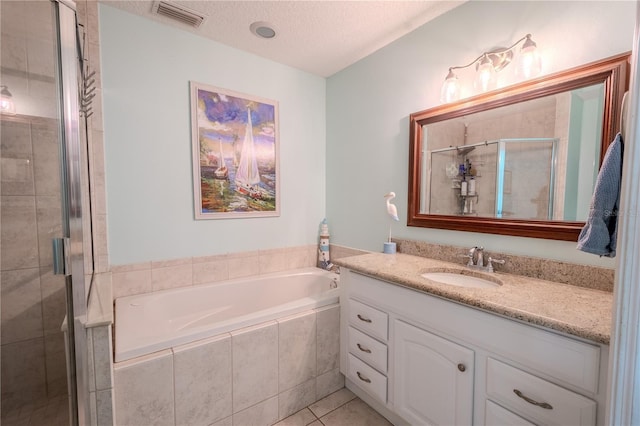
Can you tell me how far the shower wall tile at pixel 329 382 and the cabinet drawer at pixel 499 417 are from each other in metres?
0.96

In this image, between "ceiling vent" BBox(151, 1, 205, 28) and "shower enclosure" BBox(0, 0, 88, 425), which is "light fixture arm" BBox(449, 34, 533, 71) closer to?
"ceiling vent" BBox(151, 1, 205, 28)

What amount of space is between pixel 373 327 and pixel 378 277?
0.30 metres

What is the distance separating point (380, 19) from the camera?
5.81 feet

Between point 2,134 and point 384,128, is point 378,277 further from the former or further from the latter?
point 2,134

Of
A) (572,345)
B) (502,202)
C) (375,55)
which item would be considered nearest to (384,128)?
(375,55)

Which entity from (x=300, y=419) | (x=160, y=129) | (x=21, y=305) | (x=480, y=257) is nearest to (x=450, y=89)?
(x=480, y=257)

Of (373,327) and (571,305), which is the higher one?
(571,305)

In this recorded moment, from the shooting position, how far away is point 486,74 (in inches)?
58.9

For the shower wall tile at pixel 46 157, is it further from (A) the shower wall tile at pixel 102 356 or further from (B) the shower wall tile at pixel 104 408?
(B) the shower wall tile at pixel 104 408

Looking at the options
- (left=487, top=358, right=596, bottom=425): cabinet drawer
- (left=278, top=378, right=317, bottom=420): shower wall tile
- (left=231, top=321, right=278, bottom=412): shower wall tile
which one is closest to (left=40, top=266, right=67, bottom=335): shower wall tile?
(left=231, top=321, right=278, bottom=412): shower wall tile

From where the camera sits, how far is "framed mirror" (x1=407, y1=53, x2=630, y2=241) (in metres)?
1.19

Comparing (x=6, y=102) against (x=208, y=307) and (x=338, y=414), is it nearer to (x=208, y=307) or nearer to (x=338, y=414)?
(x=208, y=307)

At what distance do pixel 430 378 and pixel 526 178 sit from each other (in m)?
1.09

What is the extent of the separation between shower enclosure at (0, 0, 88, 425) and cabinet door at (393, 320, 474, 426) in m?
1.40
